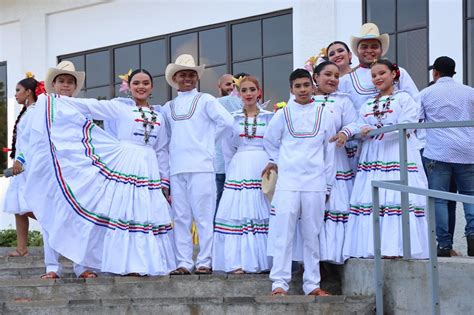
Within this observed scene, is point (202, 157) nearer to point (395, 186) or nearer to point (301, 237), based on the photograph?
point (301, 237)

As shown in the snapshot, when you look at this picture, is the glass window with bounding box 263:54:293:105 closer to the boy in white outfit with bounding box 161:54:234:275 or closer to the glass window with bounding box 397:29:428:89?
the glass window with bounding box 397:29:428:89

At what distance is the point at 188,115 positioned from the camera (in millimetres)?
8266

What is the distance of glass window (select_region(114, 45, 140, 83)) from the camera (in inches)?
616

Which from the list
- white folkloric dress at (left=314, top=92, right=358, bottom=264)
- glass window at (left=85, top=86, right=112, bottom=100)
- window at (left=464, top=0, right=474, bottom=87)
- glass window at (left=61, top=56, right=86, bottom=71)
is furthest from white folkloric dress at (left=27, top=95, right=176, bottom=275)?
glass window at (left=61, top=56, right=86, bottom=71)

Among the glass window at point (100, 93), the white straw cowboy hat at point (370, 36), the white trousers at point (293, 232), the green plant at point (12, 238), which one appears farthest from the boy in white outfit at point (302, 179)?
the glass window at point (100, 93)

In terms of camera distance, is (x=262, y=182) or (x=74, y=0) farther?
(x=74, y=0)

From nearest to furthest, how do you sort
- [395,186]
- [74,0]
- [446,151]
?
[395,186]
[446,151]
[74,0]

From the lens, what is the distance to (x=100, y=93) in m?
16.2

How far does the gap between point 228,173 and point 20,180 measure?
2418 millimetres

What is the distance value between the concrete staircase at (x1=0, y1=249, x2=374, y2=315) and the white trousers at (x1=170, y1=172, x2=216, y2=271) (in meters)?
0.48

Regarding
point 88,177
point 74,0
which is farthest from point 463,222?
point 74,0

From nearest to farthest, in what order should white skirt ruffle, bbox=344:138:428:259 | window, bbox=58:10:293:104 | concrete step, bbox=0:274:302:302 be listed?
white skirt ruffle, bbox=344:138:428:259, concrete step, bbox=0:274:302:302, window, bbox=58:10:293:104

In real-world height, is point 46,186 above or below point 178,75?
below

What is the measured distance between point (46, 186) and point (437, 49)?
5999 mm
